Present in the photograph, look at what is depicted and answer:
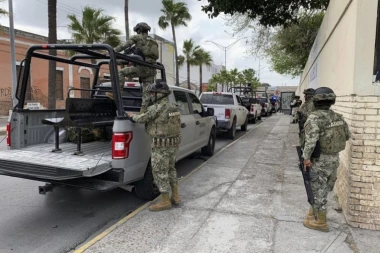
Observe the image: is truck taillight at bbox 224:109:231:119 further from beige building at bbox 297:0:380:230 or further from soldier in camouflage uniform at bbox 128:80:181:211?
beige building at bbox 297:0:380:230

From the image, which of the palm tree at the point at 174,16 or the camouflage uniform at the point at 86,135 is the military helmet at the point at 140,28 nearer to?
the camouflage uniform at the point at 86,135

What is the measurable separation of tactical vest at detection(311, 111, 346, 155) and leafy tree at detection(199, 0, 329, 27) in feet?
20.2

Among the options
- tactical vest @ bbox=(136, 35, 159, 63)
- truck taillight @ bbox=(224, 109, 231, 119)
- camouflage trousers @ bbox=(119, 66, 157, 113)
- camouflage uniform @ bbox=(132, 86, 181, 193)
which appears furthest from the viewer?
truck taillight @ bbox=(224, 109, 231, 119)

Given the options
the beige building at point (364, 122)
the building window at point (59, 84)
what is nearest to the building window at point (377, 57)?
the beige building at point (364, 122)

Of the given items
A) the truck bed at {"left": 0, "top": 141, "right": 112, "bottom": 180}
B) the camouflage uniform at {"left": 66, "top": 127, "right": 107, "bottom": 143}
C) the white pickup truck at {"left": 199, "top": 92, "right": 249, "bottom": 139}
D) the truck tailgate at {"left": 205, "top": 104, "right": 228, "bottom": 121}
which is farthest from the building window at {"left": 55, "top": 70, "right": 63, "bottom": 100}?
the truck bed at {"left": 0, "top": 141, "right": 112, "bottom": 180}

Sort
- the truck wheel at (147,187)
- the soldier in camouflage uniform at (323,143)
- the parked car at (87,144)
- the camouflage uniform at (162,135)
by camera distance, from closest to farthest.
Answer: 1. the soldier in camouflage uniform at (323,143)
2. the parked car at (87,144)
3. the camouflage uniform at (162,135)
4. the truck wheel at (147,187)

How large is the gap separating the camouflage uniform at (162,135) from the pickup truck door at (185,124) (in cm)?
146

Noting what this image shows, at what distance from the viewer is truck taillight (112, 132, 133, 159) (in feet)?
13.8

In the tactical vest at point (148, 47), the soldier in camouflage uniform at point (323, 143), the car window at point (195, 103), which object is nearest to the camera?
the soldier in camouflage uniform at point (323, 143)

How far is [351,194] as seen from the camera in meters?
4.02

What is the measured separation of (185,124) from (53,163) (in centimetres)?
272

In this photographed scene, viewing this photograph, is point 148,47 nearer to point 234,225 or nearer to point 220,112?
point 234,225

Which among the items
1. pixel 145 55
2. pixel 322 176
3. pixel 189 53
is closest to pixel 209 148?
pixel 145 55

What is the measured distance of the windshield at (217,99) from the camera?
1273cm
